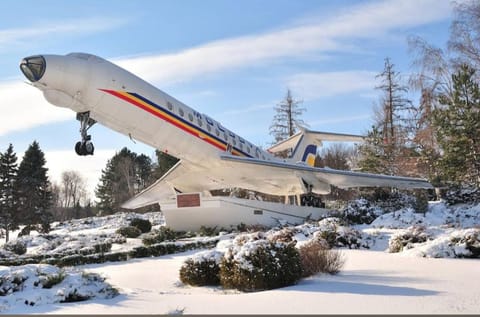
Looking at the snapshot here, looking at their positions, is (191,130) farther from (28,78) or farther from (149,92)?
(28,78)

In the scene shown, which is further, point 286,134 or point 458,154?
point 286,134

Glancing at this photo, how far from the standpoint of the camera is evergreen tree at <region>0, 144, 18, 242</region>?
37600mm

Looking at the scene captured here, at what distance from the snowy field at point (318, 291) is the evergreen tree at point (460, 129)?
33.7 feet

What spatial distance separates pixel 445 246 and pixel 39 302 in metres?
9.75

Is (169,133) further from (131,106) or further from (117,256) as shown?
(117,256)

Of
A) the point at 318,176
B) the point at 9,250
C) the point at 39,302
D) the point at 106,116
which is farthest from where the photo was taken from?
the point at 318,176

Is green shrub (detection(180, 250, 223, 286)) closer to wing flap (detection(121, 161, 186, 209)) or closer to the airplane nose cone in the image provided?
the airplane nose cone

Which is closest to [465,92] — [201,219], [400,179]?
[400,179]

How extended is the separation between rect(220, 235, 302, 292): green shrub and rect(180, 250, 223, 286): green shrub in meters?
0.42

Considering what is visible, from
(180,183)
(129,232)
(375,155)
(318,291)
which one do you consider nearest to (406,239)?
(318,291)

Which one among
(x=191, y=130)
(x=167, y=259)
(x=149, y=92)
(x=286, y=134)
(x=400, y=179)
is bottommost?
(x=167, y=259)

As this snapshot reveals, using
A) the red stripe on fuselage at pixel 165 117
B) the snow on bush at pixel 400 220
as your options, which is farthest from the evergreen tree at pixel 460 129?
the red stripe on fuselage at pixel 165 117

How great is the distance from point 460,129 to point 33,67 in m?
18.5

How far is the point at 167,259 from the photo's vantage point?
47.7 feet
